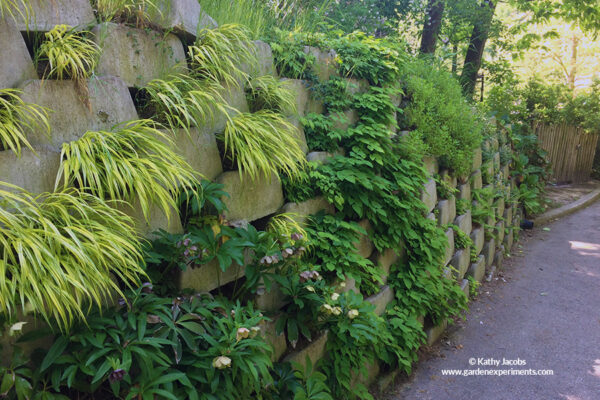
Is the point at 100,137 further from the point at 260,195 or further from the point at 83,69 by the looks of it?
the point at 260,195

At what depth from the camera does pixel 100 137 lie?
6.58 ft

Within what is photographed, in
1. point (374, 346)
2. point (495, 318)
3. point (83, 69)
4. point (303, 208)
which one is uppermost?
point (83, 69)

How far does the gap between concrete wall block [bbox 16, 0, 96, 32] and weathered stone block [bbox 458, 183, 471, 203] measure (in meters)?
4.28

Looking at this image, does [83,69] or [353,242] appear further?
[353,242]

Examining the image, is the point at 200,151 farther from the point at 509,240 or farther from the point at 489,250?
the point at 509,240

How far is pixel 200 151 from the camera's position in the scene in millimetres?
2580

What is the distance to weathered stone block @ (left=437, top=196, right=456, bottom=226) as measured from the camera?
4.56 meters

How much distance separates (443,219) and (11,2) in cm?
403

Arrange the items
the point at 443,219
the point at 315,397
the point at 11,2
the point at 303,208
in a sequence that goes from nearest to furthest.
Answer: the point at 11,2 < the point at 315,397 < the point at 303,208 < the point at 443,219

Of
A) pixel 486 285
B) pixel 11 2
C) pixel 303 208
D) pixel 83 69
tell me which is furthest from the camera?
pixel 486 285

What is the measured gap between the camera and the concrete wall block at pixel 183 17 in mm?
2588

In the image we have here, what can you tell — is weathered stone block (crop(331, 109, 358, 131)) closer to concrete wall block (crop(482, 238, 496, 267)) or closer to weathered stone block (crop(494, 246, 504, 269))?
concrete wall block (crop(482, 238, 496, 267))

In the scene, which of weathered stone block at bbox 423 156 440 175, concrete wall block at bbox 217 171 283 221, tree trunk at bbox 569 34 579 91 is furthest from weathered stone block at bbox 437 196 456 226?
tree trunk at bbox 569 34 579 91

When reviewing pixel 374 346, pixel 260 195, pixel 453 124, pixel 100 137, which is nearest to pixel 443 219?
pixel 453 124
